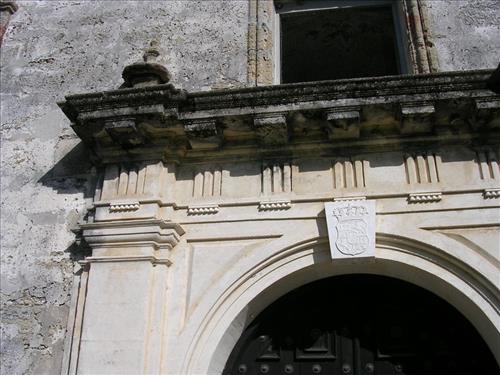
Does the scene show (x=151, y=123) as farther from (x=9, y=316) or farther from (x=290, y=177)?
(x=9, y=316)

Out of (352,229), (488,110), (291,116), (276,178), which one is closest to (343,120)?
(291,116)

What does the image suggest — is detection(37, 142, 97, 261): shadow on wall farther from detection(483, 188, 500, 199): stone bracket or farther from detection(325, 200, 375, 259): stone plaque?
detection(483, 188, 500, 199): stone bracket

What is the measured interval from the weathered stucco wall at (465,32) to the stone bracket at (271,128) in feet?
4.99

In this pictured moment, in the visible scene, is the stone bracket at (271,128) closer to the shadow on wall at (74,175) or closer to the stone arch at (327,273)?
the stone arch at (327,273)

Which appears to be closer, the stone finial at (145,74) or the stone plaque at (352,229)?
the stone plaque at (352,229)

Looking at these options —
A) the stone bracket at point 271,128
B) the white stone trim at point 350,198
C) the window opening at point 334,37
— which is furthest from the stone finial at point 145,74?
the white stone trim at point 350,198

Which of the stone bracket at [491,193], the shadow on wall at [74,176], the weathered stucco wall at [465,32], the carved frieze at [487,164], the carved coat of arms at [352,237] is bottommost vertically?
the carved coat of arms at [352,237]

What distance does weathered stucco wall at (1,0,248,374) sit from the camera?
4230 mm

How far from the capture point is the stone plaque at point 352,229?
3.99 m

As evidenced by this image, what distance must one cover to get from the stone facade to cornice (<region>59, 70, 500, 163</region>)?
0.01m

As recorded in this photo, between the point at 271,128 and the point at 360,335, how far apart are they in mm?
1672

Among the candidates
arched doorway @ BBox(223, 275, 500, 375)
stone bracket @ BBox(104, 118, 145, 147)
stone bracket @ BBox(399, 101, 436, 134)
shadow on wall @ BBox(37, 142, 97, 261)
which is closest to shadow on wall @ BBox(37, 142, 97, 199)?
shadow on wall @ BBox(37, 142, 97, 261)

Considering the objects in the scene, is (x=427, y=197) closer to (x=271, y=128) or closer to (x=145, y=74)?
(x=271, y=128)

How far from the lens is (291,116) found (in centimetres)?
416
